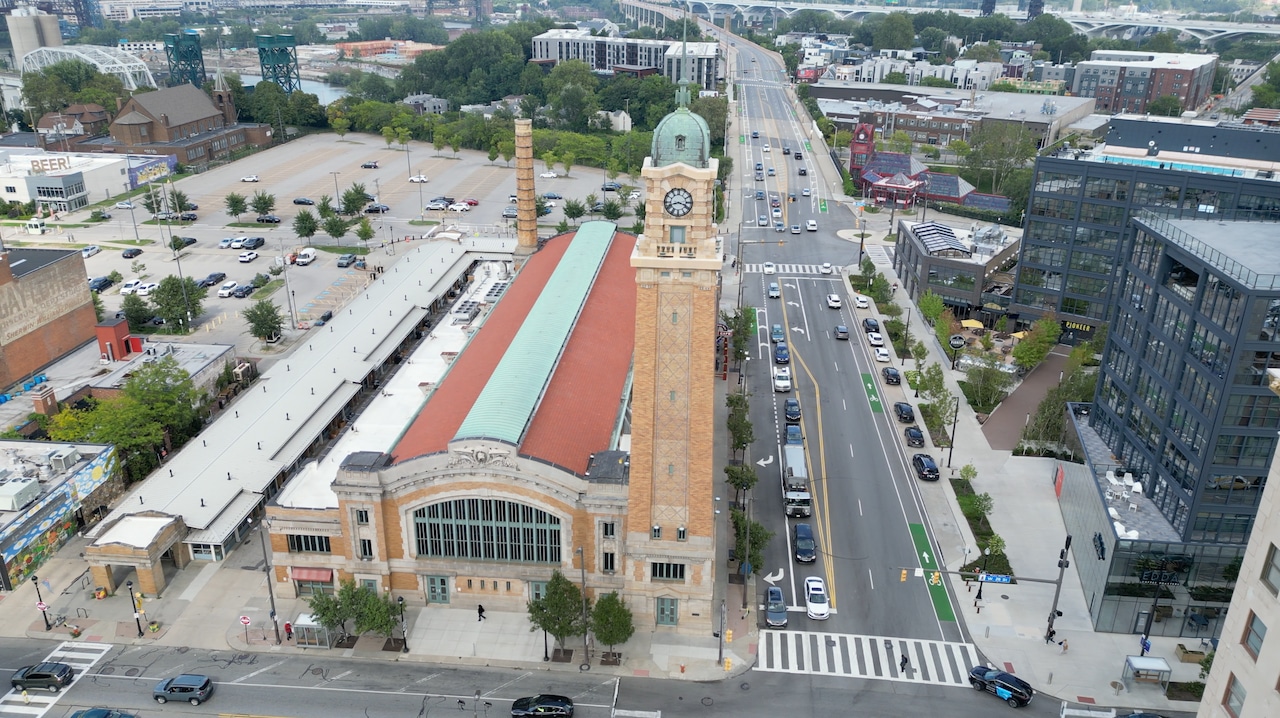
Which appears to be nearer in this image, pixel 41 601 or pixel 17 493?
pixel 41 601

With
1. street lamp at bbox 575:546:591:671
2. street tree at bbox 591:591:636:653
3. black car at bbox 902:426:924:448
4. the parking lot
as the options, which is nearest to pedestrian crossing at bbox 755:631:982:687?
street tree at bbox 591:591:636:653

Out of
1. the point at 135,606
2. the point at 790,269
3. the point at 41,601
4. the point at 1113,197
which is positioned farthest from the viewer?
the point at 790,269

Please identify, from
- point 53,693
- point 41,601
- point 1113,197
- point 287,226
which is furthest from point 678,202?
point 287,226

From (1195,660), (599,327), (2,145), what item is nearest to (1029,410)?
(1195,660)

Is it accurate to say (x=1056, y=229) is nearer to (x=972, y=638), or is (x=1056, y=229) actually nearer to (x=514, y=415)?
(x=972, y=638)

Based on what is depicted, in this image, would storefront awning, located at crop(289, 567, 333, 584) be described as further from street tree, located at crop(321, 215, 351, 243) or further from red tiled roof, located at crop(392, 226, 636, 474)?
street tree, located at crop(321, 215, 351, 243)

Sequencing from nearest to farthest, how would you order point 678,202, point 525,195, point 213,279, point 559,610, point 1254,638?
point 1254,638
point 678,202
point 559,610
point 525,195
point 213,279

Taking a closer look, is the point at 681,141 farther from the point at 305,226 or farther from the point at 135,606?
Result: the point at 305,226
